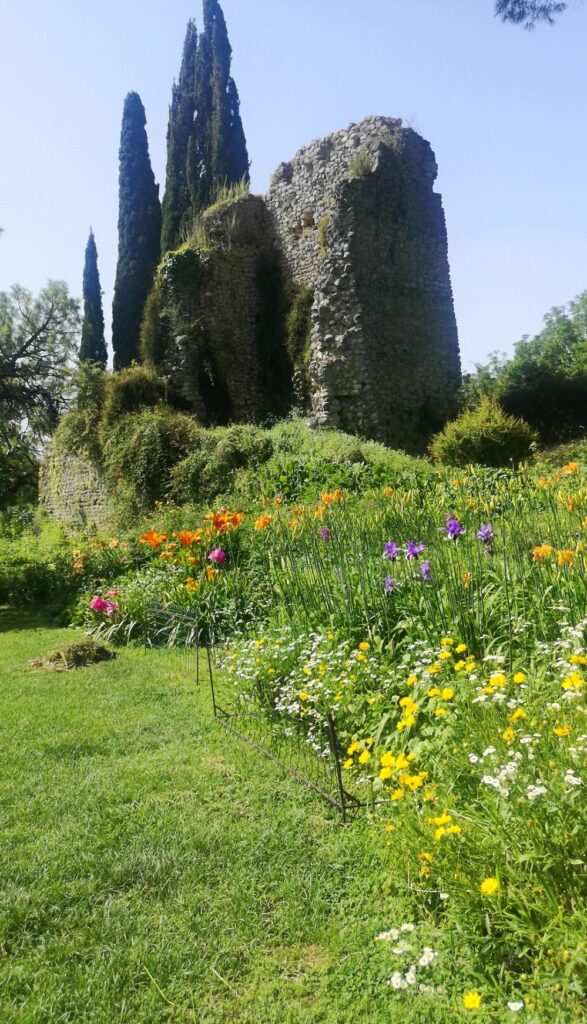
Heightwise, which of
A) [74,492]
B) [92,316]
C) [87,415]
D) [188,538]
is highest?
[92,316]

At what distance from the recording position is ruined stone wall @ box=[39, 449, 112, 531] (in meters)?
15.2

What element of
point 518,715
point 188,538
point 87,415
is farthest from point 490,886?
point 87,415

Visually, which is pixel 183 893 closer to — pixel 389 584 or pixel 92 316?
pixel 389 584

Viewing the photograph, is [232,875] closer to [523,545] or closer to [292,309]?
[523,545]

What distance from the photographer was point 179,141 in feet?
82.2

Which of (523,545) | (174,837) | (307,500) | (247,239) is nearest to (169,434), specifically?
(307,500)

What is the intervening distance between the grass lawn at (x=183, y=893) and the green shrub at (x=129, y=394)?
12.0m

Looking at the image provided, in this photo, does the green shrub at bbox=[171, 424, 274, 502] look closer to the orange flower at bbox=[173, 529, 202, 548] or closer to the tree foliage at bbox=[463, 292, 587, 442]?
the orange flower at bbox=[173, 529, 202, 548]

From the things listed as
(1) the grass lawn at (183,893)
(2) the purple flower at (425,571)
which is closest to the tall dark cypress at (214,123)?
(2) the purple flower at (425,571)

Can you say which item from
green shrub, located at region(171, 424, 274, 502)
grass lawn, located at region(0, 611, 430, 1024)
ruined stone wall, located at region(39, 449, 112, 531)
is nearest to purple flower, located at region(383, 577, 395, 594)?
grass lawn, located at region(0, 611, 430, 1024)

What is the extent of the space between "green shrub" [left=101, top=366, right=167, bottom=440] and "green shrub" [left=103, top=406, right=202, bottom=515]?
813mm

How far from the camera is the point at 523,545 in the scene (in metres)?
4.12

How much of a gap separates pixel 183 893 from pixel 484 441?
10715 millimetres

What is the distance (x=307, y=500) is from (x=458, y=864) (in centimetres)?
706
